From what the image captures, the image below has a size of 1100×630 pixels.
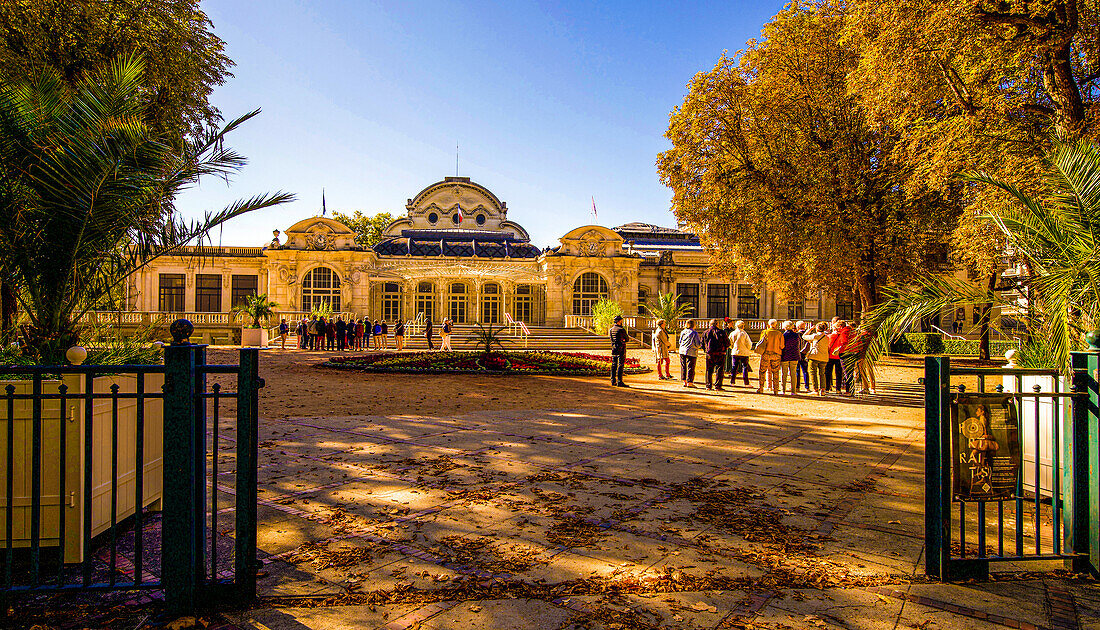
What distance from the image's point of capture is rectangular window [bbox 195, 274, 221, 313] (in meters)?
38.1

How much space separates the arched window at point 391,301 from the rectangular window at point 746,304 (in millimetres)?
23199

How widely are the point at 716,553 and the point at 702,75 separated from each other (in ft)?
64.8

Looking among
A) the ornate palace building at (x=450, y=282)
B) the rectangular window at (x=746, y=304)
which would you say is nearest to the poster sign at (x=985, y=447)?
the ornate palace building at (x=450, y=282)

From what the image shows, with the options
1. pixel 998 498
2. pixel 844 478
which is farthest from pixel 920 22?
pixel 998 498

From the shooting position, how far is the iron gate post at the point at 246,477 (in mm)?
2918

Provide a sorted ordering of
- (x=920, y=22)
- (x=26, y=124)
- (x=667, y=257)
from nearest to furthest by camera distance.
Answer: (x=26, y=124) < (x=920, y=22) < (x=667, y=257)

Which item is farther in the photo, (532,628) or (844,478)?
(844,478)

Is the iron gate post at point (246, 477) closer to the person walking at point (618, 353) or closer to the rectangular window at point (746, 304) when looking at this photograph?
the person walking at point (618, 353)

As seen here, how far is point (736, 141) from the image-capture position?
19.9 m

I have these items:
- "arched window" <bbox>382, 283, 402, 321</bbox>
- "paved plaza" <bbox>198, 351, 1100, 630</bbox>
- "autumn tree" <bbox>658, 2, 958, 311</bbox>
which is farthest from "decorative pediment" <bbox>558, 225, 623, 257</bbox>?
"paved plaza" <bbox>198, 351, 1100, 630</bbox>

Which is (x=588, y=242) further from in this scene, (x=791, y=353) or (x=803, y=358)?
(x=791, y=353)

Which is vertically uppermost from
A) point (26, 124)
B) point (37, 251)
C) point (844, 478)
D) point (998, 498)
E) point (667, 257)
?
point (667, 257)

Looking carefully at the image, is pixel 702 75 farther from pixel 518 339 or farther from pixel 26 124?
pixel 26 124

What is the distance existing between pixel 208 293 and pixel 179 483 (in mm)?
40672
